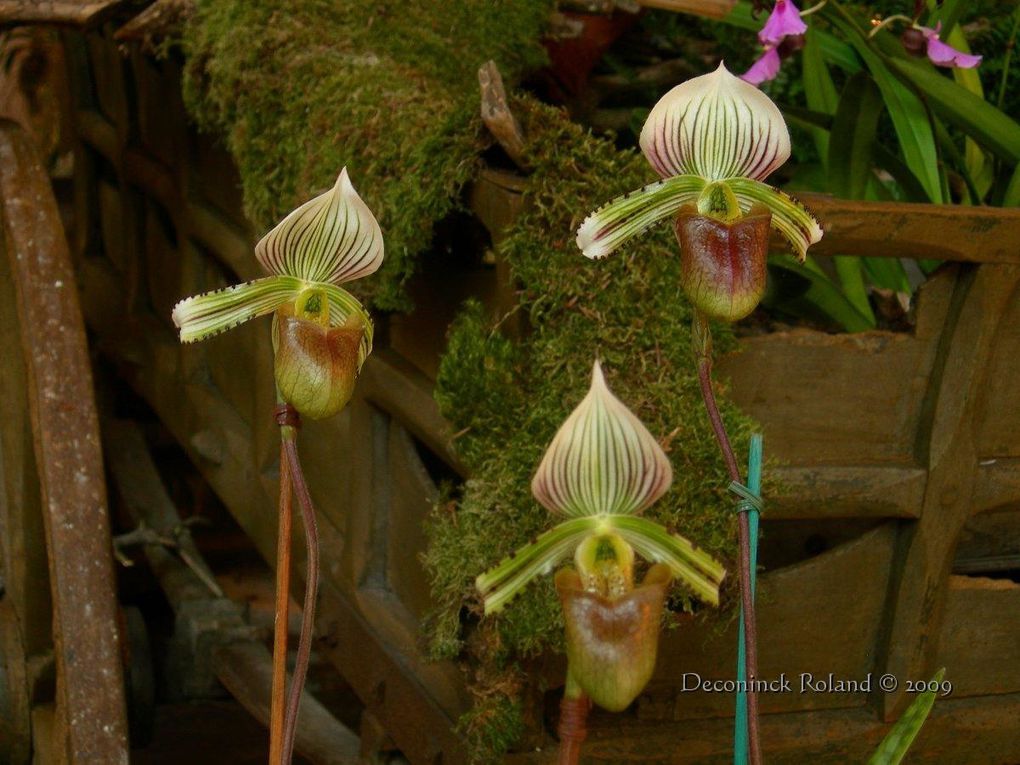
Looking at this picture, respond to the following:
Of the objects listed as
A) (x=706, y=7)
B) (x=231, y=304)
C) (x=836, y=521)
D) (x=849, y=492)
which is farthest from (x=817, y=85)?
(x=231, y=304)

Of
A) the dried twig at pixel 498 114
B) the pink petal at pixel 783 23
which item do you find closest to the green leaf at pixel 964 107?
the pink petal at pixel 783 23

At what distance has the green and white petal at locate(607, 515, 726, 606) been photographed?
0.62m

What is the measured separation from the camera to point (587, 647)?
1.88 ft

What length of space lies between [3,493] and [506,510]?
1.08 meters

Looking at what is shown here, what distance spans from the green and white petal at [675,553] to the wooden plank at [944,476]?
2.34 ft

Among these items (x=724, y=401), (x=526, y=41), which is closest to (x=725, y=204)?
(x=724, y=401)

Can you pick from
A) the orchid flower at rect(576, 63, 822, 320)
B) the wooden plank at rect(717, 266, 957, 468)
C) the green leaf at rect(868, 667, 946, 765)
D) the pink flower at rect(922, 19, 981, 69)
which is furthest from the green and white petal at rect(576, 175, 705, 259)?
the pink flower at rect(922, 19, 981, 69)

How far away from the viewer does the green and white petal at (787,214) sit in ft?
2.46

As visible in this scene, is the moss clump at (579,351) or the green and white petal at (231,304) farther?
the moss clump at (579,351)

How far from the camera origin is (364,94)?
1.50 m

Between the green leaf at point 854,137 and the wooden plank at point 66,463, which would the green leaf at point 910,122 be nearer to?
the green leaf at point 854,137

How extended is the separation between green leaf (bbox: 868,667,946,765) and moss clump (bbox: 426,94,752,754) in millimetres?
315

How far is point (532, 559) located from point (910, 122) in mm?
1242

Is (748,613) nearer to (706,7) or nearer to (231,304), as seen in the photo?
(231,304)
